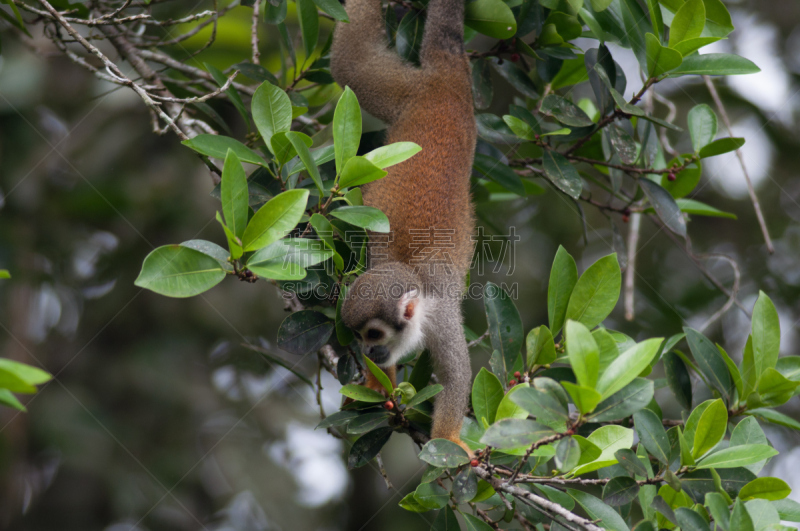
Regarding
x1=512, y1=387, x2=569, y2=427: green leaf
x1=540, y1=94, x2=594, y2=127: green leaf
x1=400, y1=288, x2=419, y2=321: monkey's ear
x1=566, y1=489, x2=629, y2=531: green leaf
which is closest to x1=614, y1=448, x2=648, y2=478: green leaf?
x1=566, y1=489, x2=629, y2=531: green leaf

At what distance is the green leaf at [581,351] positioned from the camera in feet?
5.11

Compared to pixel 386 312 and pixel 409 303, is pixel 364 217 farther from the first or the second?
pixel 409 303

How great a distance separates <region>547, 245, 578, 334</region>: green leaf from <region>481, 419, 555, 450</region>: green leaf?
70 cm

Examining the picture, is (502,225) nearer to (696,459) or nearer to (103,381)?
(696,459)

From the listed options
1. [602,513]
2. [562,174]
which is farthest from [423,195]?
[602,513]

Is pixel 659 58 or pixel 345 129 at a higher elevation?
pixel 659 58

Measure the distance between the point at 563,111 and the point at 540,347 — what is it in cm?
125

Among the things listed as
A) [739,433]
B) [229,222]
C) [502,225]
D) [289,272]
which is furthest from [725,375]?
[502,225]

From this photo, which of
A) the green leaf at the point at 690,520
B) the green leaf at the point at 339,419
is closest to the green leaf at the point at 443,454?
the green leaf at the point at 339,419

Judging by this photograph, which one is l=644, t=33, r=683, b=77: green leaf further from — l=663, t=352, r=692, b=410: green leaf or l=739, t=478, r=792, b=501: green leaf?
l=739, t=478, r=792, b=501: green leaf

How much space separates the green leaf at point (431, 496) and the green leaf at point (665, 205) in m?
1.78

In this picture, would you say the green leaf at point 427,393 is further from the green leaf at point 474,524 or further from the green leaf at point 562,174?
the green leaf at point 562,174

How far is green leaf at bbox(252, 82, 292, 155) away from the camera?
225 cm

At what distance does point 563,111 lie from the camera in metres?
2.86
